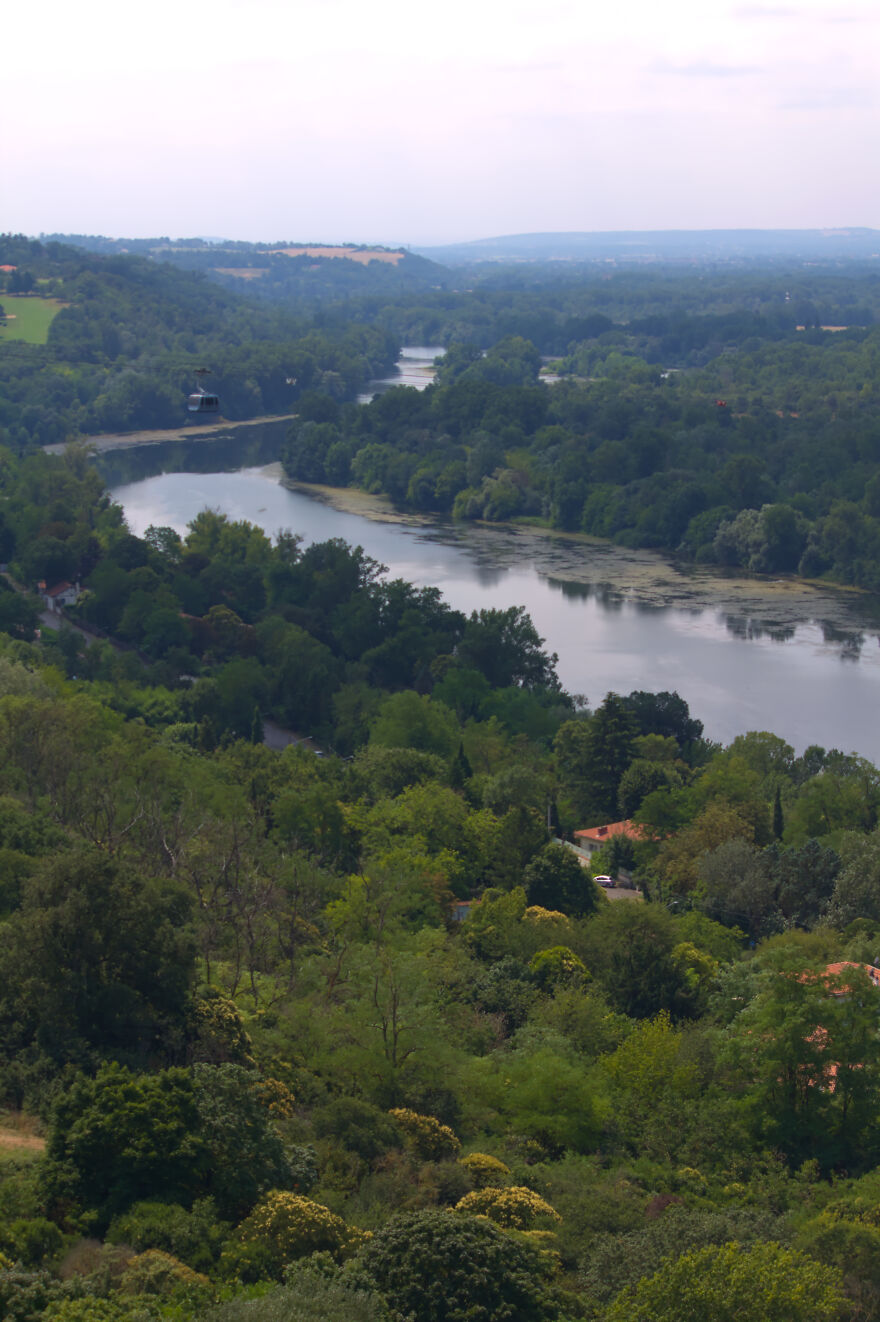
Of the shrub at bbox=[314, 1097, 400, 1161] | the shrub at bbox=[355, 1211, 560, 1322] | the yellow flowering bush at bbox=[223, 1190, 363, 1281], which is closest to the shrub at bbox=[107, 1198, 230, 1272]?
the yellow flowering bush at bbox=[223, 1190, 363, 1281]

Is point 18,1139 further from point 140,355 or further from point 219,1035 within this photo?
point 140,355

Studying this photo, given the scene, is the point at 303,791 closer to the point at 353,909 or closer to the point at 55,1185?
the point at 353,909

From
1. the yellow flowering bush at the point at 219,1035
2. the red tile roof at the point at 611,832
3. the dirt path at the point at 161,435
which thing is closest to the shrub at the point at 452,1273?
the yellow flowering bush at the point at 219,1035

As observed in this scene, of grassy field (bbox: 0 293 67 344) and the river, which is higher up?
grassy field (bbox: 0 293 67 344)

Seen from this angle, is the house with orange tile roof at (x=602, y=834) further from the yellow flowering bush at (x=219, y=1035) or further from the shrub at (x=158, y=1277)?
the shrub at (x=158, y=1277)

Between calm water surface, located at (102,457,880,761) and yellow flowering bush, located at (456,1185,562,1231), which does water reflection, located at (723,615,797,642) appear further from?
yellow flowering bush, located at (456,1185,562,1231)

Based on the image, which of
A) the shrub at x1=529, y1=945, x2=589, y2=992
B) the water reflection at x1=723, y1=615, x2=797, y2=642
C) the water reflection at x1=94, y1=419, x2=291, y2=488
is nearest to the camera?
the shrub at x1=529, y1=945, x2=589, y2=992
